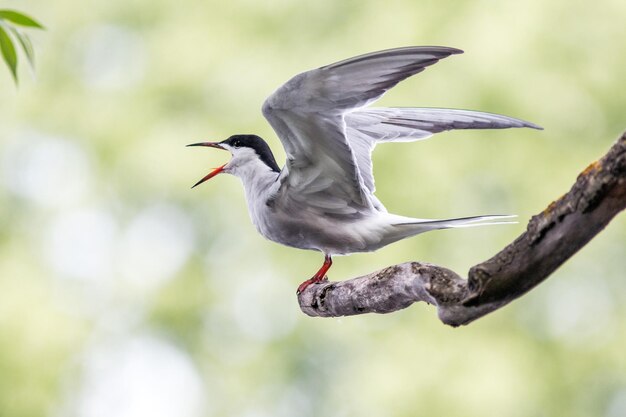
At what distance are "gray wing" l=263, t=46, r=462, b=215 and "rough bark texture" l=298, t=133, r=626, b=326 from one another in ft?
1.68

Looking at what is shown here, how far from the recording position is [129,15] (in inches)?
282

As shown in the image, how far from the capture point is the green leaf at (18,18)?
1.65m

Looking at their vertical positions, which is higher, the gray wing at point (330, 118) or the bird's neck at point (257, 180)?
the gray wing at point (330, 118)

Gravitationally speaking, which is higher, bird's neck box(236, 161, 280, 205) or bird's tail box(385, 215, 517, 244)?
bird's tail box(385, 215, 517, 244)

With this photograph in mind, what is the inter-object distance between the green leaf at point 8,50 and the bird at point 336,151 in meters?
0.94

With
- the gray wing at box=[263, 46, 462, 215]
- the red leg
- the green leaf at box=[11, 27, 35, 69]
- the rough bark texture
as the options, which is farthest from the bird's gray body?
the green leaf at box=[11, 27, 35, 69]

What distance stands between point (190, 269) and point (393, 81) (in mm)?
4259

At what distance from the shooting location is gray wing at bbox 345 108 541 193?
3059 mm

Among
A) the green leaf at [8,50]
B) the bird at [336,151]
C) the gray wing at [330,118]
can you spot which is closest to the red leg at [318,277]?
the bird at [336,151]

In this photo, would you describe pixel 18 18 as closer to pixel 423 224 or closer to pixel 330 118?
pixel 330 118

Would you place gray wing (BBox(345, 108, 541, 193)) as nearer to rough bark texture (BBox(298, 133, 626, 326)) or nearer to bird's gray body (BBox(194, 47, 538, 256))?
bird's gray body (BBox(194, 47, 538, 256))

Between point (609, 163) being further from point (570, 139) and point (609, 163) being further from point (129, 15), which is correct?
point (129, 15)

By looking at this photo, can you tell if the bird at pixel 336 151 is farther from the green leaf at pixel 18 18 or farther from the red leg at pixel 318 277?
the green leaf at pixel 18 18

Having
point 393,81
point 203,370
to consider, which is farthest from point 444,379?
point 393,81
